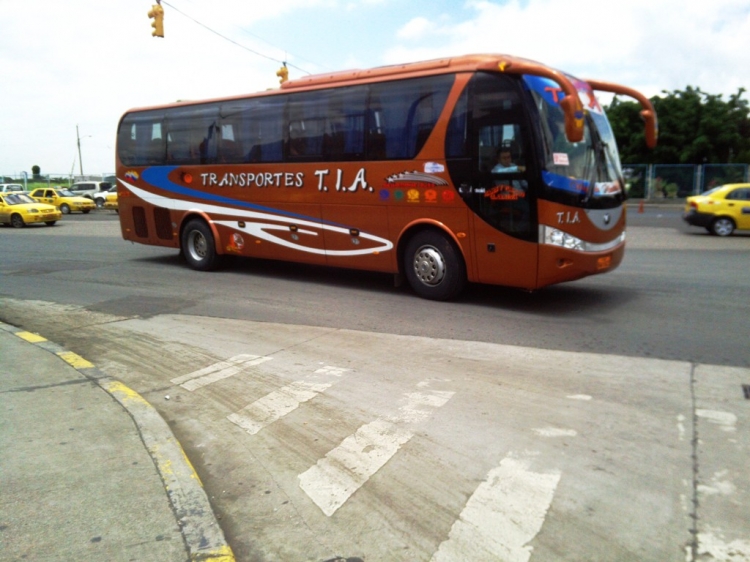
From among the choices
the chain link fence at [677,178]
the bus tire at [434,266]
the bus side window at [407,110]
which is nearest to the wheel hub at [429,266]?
the bus tire at [434,266]

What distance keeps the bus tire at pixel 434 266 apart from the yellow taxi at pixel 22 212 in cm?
2335

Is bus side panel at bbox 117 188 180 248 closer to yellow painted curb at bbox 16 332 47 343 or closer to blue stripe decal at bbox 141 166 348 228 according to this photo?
blue stripe decal at bbox 141 166 348 228

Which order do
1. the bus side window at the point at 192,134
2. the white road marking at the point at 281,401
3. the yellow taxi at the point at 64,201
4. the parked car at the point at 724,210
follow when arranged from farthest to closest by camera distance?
the yellow taxi at the point at 64,201
the parked car at the point at 724,210
the bus side window at the point at 192,134
the white road marking at the point at 281,401

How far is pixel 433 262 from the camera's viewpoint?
9.66m

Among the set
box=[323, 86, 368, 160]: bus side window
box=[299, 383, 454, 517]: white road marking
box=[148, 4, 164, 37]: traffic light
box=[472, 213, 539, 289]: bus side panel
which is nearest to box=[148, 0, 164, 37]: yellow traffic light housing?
box=[148, 4, 164, 37]: traffic light

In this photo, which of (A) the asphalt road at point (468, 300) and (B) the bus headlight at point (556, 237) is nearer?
(A) the asphalt road at point (468, 300)

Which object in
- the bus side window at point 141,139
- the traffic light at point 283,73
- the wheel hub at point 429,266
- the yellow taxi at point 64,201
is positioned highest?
the traffic light at point 283,73

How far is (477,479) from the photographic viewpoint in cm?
411

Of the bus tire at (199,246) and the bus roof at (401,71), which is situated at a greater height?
the bus roof at (401,71)

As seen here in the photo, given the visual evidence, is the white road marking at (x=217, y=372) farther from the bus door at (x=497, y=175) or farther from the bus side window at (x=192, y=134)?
the bus side window at (x=192, y=134)

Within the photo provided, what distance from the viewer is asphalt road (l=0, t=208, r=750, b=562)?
3.57m

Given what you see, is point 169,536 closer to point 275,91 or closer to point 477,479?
point 477,479

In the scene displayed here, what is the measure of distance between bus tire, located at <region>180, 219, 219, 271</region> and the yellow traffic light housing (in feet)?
24.5

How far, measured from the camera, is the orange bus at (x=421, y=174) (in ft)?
27.9
